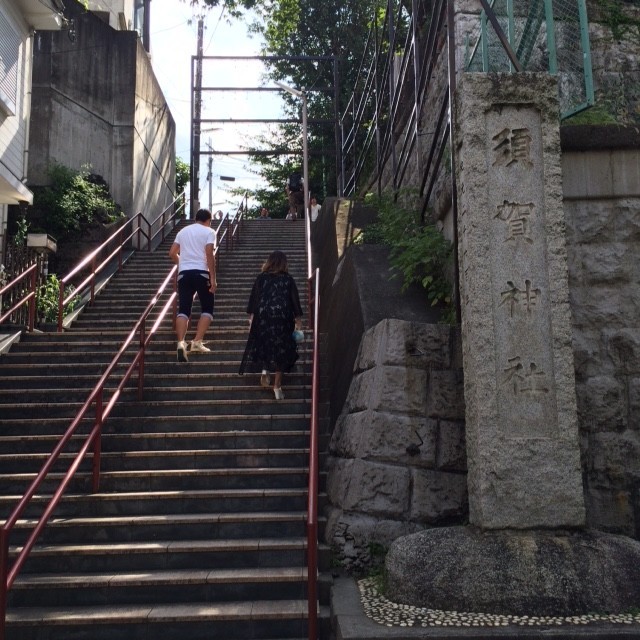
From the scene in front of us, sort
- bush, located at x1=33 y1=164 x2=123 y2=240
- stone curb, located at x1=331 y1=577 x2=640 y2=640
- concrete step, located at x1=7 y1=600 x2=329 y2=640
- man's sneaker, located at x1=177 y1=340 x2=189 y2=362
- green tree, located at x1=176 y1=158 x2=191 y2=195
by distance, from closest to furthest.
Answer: stone curb, located at x1=331 y1=577 x2=640 y2=640 < concrete step, located at x1=7 y1=600 x2=329 y2=640 < man's sneaker, located at x1=177 y1=340 x2=189 y2=362 < bush, located at x1=33 y1=164 x2=123 y2=240 < green tree, located at x1=176 y1=158 x2=191 y2=195

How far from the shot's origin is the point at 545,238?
459 cm

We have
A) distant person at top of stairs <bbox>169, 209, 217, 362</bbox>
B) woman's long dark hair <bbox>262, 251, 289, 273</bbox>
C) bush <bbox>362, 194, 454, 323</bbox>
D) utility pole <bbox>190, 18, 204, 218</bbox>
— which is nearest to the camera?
bush <bbox>362, 194, 454, 323</bbox>

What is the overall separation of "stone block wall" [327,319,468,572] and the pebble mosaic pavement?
0.81 metres

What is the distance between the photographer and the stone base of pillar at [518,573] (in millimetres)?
3836

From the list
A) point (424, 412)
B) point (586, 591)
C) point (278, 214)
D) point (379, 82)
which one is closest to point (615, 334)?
point (424, 412)

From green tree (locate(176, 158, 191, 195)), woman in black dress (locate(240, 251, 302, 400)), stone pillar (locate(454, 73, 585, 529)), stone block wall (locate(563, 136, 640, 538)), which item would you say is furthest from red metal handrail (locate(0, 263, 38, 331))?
green tree (locate(176, 158, 191, 195))

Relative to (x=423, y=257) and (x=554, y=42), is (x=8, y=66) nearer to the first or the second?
(x=423, y=257)

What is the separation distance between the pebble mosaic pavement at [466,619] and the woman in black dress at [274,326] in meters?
2.87

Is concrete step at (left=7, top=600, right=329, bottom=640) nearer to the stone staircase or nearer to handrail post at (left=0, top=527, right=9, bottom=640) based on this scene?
the stone staircase

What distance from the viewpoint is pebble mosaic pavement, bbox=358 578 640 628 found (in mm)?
3688

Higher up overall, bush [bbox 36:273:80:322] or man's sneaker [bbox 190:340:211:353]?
bush [bbox 36:273:80:322]

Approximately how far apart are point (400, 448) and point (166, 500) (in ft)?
6.02

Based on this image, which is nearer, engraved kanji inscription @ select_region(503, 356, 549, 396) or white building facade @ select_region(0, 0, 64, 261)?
engraved kanji inscription @ select_region(503, 356, 549, 396)

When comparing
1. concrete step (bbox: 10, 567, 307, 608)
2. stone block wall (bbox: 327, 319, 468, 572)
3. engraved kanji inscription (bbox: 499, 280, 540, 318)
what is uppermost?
engraved kanji inscription (bbox: 499, 280, 540, 318)
